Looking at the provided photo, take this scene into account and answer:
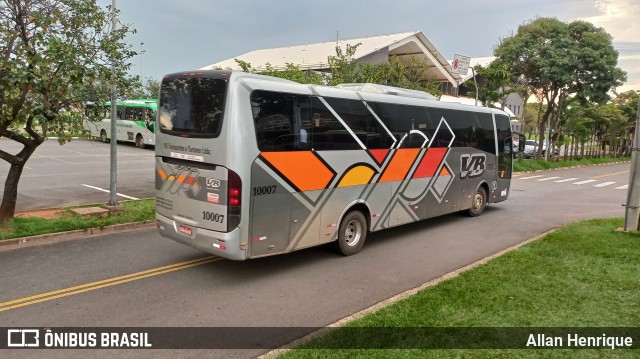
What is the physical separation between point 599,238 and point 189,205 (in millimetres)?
8231

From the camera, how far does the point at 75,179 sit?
15.8m

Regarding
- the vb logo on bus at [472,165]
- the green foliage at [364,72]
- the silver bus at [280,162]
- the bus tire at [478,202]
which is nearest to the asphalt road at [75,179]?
the silver bus at [280,162]

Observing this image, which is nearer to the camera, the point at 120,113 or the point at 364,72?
the point at 364,72

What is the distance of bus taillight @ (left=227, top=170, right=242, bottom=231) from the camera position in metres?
6.36

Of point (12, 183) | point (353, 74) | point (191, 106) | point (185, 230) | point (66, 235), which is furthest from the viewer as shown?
point (353, 74)

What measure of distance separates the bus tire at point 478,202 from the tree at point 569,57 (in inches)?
825

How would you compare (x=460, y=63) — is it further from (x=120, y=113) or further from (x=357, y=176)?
(x=120, y=113)

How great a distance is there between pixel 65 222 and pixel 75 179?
23.7 feet

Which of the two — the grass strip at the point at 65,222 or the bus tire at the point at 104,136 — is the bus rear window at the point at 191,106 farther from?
the bus tire at the point at 104,136

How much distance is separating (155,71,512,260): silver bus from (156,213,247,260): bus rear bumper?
0.05ft

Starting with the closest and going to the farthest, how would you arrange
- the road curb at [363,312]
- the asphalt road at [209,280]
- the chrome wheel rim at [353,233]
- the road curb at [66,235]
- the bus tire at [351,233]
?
the road curb at [363,312], the asphalt road at [209,280], the bus tire at [351,233], the road curb at [66,235], the chrome wheel rim at [353,233]

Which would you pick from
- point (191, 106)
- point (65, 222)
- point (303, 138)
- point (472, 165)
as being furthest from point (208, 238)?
point (472, 165)

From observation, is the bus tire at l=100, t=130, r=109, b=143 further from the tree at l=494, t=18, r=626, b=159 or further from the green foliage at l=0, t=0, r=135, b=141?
the tree at l=494, t=18, r=626, b=159

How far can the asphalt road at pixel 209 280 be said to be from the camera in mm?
5543
